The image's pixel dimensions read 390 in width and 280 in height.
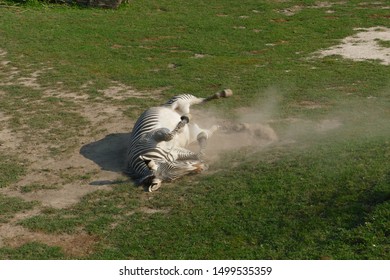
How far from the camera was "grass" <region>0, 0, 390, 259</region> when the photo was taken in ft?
25.5

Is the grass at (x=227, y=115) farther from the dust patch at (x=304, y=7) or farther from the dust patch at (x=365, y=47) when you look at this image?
the dust patch at (x=365, y=47)

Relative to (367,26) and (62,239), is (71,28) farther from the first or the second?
(62,239)

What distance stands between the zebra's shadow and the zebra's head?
855 millimetres

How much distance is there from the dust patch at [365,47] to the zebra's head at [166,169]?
26.8 feet

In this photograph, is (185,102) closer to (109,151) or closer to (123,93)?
(109,151)

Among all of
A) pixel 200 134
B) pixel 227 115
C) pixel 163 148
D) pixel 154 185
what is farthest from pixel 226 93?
pixel 154 185

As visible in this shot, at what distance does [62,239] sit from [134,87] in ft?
22.2

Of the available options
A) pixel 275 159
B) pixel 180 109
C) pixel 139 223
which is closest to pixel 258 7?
pixel 180 109

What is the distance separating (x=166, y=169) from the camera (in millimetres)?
9508

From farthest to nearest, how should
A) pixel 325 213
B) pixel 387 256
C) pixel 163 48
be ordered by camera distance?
pixel 163 48 < pixel 325 213 < pixel 387 256

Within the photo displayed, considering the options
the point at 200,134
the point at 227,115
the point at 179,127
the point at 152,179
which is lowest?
the point at 227,115

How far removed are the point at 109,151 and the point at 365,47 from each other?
9.55 m

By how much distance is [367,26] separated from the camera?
19.9 meters

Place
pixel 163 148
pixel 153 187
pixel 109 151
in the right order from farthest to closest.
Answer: pixel 109 151
pixel 163 148
pixel 153 187
